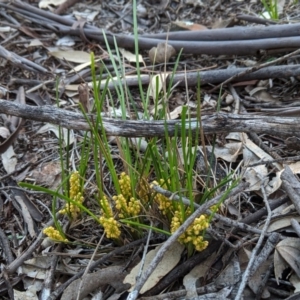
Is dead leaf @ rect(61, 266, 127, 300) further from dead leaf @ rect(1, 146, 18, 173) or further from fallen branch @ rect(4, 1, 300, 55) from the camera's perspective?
fallen branch @ rect(4, 1, 300, 55)

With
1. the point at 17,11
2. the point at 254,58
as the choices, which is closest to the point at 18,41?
the point at 17,11

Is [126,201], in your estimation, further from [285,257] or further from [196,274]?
[285,257]

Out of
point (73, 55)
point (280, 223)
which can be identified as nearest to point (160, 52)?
point (73, 55)

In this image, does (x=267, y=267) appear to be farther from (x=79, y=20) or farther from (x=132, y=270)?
(x=79, y=20)

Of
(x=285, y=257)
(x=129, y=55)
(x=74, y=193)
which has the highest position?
(x=129, y=55)

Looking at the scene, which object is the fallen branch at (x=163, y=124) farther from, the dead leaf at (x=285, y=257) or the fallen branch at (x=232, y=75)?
the fallen branch at (x=232, y=75)

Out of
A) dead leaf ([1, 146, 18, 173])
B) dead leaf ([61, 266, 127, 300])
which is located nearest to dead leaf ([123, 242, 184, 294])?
dead leaf ([61, 266, 127, 300])
